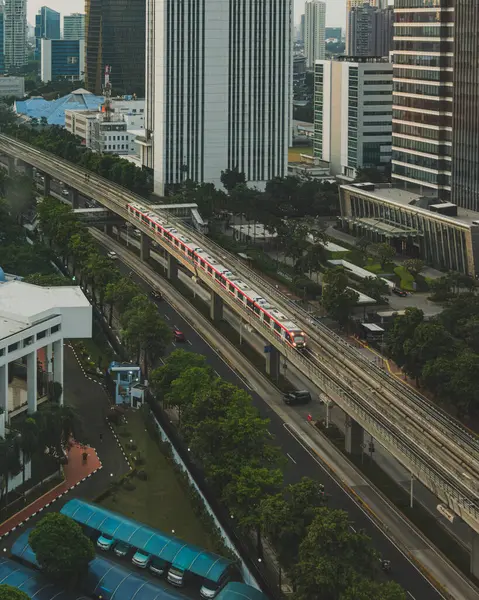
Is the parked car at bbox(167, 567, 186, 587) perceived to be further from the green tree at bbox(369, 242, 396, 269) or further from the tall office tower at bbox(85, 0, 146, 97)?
the tall office tower at bbox(85, 0, 146, 97)

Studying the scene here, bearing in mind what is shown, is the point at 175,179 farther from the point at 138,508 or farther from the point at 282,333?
the point at 138,508

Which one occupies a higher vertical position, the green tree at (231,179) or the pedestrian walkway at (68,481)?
the green tree at (231,179)

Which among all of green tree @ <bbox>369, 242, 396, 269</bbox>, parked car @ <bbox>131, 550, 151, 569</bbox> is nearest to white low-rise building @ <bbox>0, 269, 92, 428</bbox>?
parked car @ <bbox>131, 550, 151, 569</bbox>

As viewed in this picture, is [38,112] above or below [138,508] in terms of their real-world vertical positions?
above

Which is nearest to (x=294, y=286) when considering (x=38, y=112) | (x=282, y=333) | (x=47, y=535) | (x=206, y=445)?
(x=282, y=333)

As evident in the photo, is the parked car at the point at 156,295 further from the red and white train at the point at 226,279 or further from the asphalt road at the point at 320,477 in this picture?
the asphalt road at the point at 320,477

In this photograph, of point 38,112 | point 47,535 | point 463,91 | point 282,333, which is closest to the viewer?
point 47,535

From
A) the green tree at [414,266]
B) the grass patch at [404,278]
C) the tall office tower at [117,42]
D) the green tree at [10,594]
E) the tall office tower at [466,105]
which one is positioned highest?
the tall office tower at [117,42]

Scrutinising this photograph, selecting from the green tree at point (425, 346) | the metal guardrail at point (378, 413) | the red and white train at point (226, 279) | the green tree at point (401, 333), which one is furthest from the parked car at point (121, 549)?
the green tree at point (401, 333)
